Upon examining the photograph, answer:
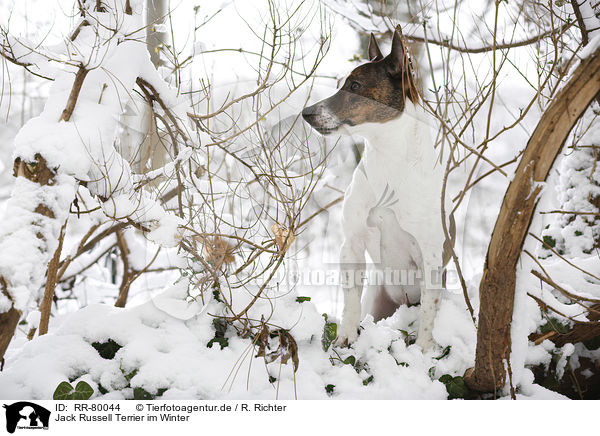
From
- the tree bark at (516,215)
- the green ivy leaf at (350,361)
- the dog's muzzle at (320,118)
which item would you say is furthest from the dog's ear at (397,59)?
the green ivy leaf at (350,361)

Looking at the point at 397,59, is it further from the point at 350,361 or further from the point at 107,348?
the point at 107,348

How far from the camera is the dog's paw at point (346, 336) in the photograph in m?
2.08

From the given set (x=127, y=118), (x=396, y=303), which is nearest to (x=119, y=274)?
(x=127, y=118)

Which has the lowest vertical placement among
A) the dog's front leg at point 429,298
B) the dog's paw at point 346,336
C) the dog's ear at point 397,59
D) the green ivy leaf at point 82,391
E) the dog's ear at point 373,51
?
the green ivy leaf at point 82,391

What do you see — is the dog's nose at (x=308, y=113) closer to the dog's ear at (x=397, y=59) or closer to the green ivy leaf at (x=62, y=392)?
the dog's ear at (x=397, y=59)

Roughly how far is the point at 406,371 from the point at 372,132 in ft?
3.46

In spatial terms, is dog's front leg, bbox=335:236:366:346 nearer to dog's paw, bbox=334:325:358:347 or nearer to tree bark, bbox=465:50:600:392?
dog's paw, bbox=334:325:358:347

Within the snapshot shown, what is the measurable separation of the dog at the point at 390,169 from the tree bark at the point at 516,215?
0.43m

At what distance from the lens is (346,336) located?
2092 mm
